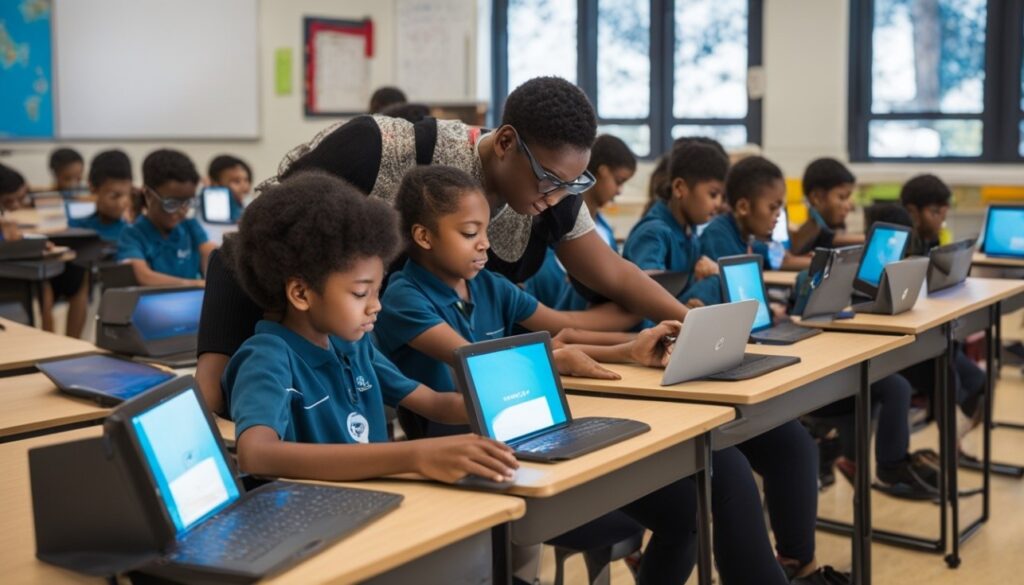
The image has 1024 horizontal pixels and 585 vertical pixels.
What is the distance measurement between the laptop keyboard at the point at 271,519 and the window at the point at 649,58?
21.1 feet

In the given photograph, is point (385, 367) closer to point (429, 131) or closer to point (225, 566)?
point (429, 131)

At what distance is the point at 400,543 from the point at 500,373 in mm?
536

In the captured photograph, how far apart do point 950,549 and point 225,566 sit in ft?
8.78

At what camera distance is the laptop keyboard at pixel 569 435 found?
1.75 meters

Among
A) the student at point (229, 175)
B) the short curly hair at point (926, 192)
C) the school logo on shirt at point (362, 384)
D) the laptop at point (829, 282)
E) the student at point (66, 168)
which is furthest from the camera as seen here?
the student at point (66, 168)

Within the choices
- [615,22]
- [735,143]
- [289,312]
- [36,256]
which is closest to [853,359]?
[289,312]

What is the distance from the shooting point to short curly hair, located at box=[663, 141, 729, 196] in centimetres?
362

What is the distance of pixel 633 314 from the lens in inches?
107

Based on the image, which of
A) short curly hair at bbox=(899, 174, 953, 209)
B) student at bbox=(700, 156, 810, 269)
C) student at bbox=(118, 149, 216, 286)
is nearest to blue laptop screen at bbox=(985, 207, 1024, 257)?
short curly hair at bbox=(899, 174, 953, 209)

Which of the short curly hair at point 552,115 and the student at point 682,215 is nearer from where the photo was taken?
the short curly hair at point 552,115

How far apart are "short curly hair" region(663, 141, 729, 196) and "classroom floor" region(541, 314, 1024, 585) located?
1.11m

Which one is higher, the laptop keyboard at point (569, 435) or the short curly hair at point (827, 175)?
the short curly hair at point (827, 175)

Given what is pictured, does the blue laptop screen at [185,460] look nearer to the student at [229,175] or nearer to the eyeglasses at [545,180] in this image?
the eyeglasses at [545,180]

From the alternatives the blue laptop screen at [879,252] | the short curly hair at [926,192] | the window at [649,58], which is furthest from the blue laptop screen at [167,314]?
the window at [649,58]
